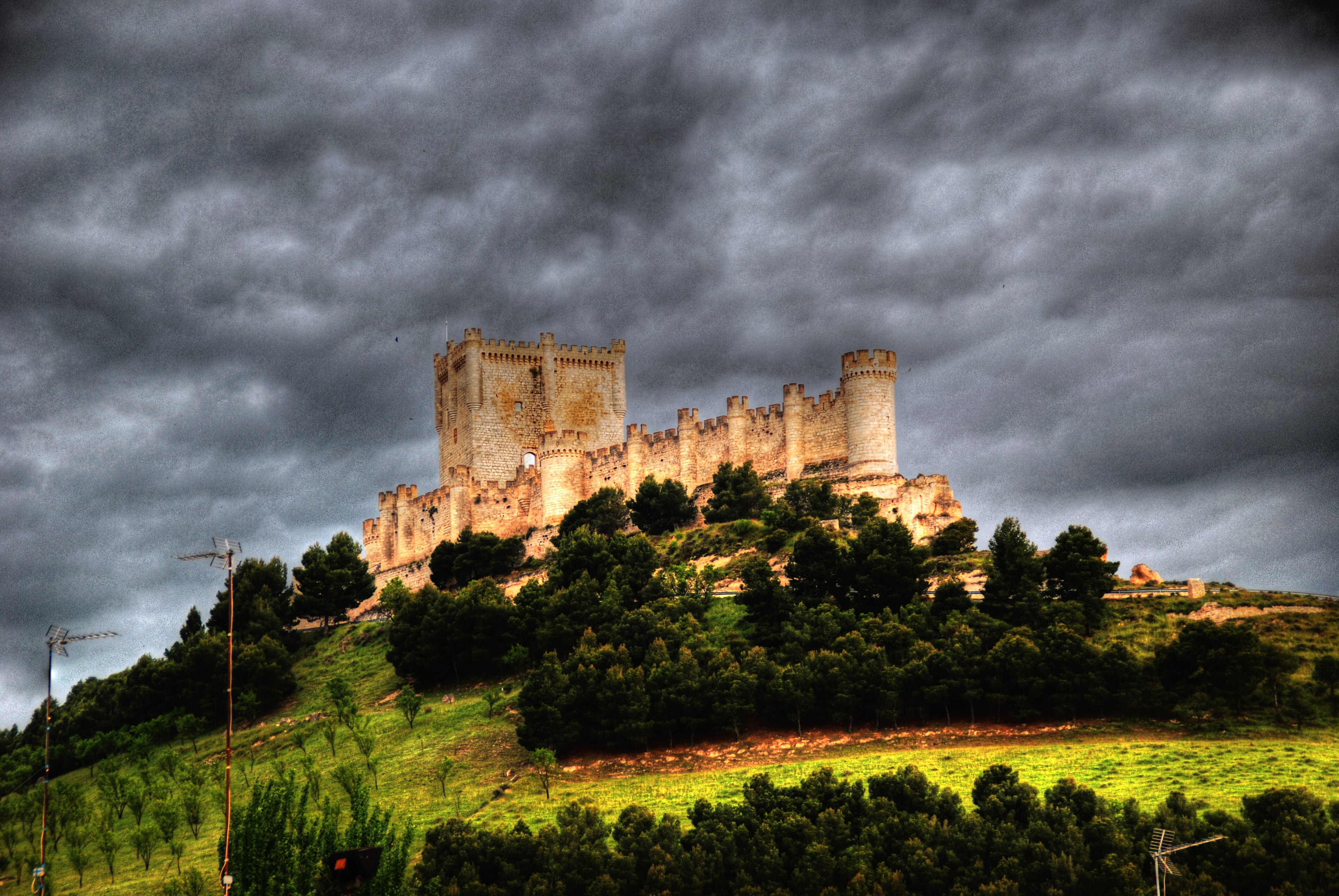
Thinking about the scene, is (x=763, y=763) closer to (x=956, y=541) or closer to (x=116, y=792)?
(x=956, y=541)

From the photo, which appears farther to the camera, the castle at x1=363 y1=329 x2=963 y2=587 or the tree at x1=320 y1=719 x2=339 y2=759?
the castle at x1=363 y1=329 x2=963 y2=587

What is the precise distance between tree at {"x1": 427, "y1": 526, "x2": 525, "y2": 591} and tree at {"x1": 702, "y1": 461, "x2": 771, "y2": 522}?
38.5 ft

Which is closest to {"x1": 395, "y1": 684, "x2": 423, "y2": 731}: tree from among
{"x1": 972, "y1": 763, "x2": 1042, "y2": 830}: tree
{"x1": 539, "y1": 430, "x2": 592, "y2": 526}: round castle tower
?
{"x1": 539, "y1": 430, "x2": 592, "y2": 526}: round castle tower

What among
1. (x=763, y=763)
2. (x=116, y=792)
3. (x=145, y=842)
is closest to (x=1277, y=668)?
(x=763, y=763)

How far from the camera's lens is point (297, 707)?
5338 centimetres

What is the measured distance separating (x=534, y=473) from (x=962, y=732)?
117 feet

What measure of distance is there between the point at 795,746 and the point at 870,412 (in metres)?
22.5

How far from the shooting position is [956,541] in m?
52.9

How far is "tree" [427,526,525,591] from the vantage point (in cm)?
6400

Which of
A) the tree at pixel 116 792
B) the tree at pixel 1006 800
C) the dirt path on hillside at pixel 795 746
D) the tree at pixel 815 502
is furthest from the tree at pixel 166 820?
the tree at pixel 815 502

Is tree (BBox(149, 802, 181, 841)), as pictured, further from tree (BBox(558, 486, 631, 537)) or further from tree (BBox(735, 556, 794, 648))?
tree (BBox(558, 486, 631, 537))

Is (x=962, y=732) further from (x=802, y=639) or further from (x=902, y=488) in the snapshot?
(x=902, y=488)

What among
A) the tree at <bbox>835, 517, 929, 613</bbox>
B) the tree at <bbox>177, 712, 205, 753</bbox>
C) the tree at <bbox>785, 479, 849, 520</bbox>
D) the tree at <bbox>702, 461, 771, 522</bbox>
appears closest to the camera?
the tree at <bbox>835, 517, 929, 613</bbox>

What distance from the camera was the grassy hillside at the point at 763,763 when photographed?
32.8 metres
